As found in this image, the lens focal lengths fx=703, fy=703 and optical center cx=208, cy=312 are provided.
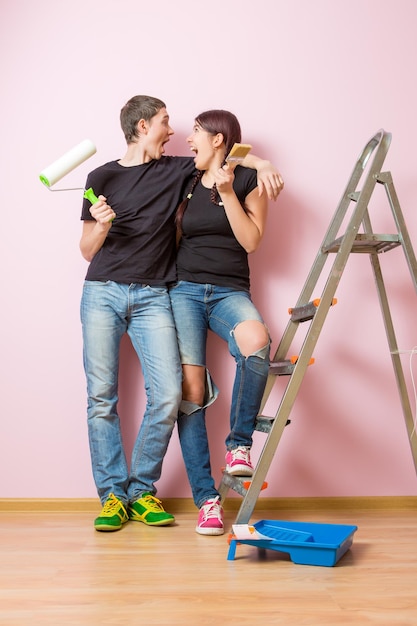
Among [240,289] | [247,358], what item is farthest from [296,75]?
[247,358]

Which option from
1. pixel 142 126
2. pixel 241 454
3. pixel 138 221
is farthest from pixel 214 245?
pixel 241 454

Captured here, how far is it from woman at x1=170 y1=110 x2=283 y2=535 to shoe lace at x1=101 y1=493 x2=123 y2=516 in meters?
0.25

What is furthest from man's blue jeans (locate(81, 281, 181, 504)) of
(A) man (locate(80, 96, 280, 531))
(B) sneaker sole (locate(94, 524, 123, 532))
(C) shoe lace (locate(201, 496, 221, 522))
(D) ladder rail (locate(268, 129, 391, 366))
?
(D) ladder rail (locate(268, 129, 391, 366))

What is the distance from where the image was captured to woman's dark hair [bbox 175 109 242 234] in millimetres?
2418

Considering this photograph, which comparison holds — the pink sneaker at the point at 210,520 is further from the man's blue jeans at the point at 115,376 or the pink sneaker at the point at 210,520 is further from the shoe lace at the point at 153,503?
the man's blue jeans at the point at 115,376

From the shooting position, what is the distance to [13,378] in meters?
2.59

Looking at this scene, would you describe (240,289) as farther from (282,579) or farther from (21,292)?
(282,579)

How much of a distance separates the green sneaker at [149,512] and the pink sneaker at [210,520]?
4.6 inches

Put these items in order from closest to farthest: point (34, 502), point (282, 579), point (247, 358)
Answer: point (282, 579) → point (247, 358) → point (34, 502)

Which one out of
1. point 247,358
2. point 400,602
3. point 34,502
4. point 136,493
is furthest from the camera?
point 34,502

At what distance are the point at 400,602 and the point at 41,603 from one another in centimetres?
78

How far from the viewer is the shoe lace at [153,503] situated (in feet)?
7.59

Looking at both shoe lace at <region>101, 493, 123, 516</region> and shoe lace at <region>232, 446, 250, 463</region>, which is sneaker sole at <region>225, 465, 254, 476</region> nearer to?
shoe lace at <region>232, 446, 250, 463</region>

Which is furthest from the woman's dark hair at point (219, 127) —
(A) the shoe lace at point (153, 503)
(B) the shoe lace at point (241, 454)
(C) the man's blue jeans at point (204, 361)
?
(A) the shoe lace at point (153, 503)
